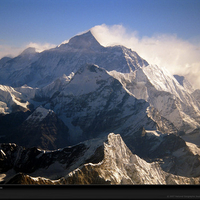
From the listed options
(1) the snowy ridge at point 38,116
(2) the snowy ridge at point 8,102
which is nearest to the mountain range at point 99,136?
(2) the snowy ridge at point 8,102

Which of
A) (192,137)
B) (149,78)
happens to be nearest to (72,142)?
(192,137)

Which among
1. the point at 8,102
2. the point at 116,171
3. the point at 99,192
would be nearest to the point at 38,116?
the point at 8,102

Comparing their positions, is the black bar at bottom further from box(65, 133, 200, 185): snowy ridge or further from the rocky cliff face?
box(65, 133, 200, 185): snowy ridge

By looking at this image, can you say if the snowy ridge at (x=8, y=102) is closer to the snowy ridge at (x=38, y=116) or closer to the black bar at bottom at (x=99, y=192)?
the snowy ridge at (x=38, y=116)

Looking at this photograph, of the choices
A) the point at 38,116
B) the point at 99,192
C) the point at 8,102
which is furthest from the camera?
the point at 8,102

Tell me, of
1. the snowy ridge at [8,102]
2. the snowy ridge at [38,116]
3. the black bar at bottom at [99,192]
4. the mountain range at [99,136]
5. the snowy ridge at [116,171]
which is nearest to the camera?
the black bar at bottom at [99,192]

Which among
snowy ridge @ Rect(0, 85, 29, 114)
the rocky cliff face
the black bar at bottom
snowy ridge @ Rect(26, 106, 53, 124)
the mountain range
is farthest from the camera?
snowy ridge @ Rect(0, 85, 29, 114)

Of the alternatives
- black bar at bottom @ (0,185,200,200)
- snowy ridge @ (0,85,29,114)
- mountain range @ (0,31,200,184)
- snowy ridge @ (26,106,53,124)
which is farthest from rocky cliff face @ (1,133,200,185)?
snowy ridge @ (0,85,29,114)

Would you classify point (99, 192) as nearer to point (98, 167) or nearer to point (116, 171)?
point (98, 167)

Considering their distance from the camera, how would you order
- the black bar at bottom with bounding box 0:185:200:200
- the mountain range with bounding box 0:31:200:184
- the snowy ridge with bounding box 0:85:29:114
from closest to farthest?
the black bar at bottom with bounding box 0:185:200:200, the mountain range with bounding box 0:31:200:184, the snowy ridge with bounding box 0:85:29:114
